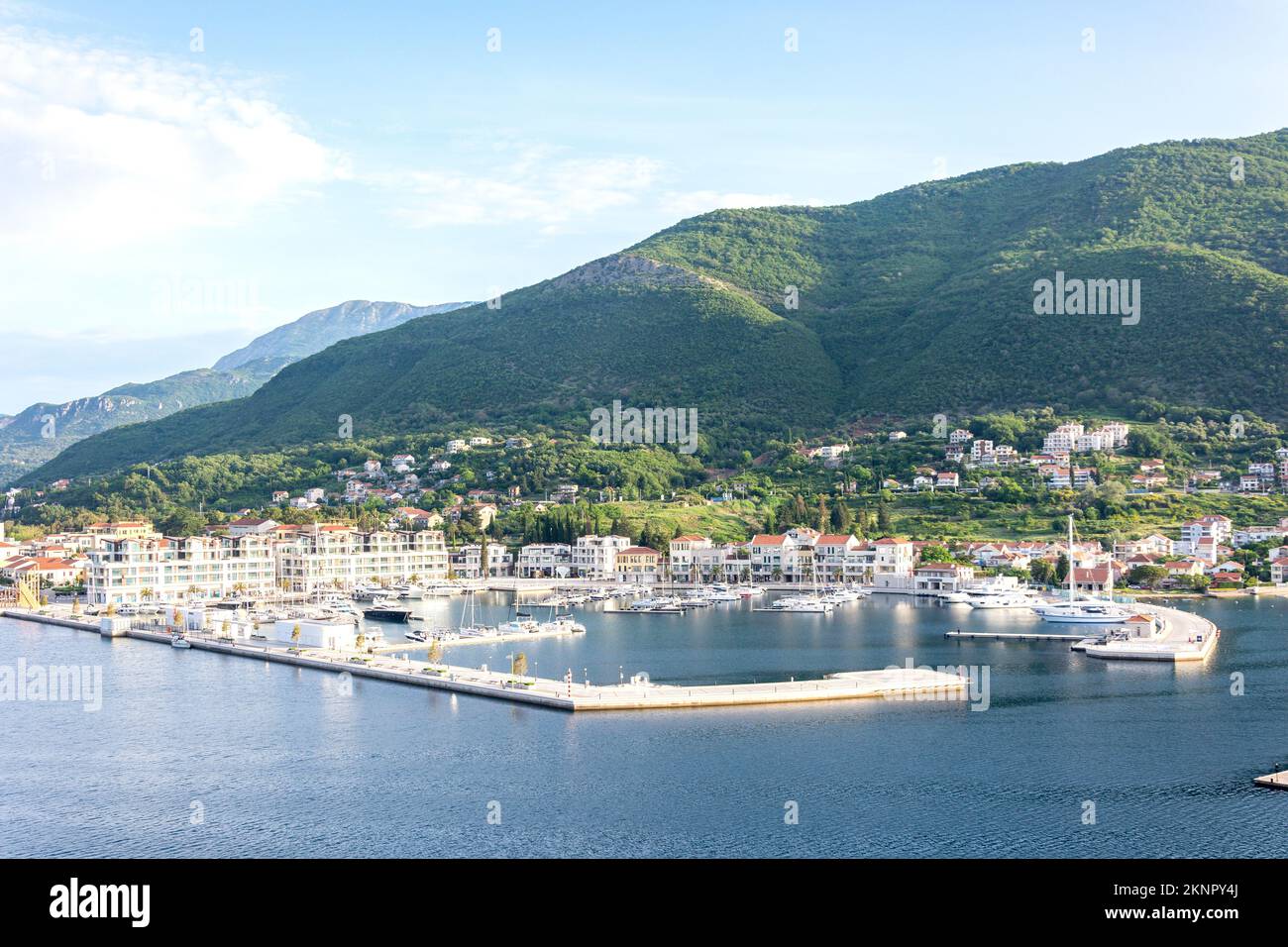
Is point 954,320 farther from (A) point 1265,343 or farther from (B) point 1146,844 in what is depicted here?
(B) point 1146,844

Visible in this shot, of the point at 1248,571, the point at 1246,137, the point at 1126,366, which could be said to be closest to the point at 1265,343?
the point at 1126,366

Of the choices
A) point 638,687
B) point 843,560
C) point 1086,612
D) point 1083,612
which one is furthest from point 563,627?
point 843,560

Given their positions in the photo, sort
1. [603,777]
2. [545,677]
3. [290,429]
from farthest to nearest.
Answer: [290,429], [545,677], [603,777]

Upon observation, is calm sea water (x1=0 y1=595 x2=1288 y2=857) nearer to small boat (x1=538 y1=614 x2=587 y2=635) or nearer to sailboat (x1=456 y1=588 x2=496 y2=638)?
sailboat (x1=456 y1=588 x2=496 y2=638)

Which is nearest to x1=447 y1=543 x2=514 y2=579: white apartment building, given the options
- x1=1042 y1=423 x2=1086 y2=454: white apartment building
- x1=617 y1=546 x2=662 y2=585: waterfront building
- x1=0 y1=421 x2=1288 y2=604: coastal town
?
x1=0 y1=421 x2=1288 y2=604: coastal town

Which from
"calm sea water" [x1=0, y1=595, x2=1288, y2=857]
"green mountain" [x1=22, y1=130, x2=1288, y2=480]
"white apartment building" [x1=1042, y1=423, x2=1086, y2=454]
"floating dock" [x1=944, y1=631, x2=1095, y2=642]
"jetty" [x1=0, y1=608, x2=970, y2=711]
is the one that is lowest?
"calm sea water" [x1=0, y1=595, x2=1288, y2=857]

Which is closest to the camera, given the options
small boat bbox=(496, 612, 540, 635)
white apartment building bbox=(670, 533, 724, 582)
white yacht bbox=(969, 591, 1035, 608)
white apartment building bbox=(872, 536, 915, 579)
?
small boat bbox=(496, 612, 540, 635)

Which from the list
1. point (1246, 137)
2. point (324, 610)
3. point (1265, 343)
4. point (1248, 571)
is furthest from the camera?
point (1246, 137)
